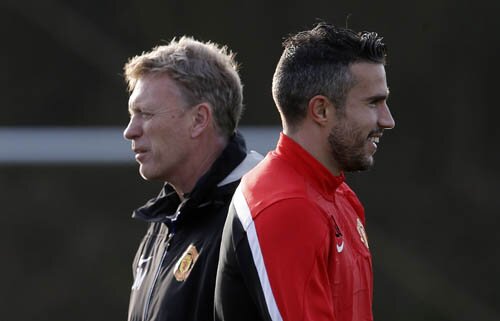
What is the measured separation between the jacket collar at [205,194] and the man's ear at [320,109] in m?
0.49

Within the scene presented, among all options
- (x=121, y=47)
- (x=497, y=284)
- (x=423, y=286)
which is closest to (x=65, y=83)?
(x=121, y=47)

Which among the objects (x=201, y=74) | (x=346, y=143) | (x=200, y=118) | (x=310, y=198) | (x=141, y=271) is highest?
(x=201, y=74)

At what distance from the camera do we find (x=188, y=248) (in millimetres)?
2678

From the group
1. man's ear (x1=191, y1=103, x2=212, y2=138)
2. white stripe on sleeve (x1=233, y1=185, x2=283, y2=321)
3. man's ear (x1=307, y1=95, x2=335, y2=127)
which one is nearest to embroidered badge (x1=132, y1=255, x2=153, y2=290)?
man's ear (x1=191, y1=103, x2=212, y2=138)

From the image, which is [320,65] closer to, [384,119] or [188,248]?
[384,119]

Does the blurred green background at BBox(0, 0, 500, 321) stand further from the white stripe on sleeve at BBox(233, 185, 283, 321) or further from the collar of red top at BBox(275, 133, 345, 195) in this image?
the white stripe on sleeve at BBox(233, 185, 283, 321)

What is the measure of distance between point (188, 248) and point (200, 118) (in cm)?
39

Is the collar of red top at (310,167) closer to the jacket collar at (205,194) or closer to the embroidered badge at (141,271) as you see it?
the jacket collar at (205,194)

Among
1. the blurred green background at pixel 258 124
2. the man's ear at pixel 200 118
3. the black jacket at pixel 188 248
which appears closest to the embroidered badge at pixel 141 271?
the black jacket at pixel 188 248

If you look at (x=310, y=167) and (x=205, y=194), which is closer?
(x=310, y=167)

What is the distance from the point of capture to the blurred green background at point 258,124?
4.68 meters

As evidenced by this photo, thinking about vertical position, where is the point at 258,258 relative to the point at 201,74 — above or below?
below

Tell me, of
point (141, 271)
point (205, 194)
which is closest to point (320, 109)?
point (205, 194)

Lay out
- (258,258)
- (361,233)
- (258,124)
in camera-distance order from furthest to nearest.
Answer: (258,124), (361,233), (258,258)
